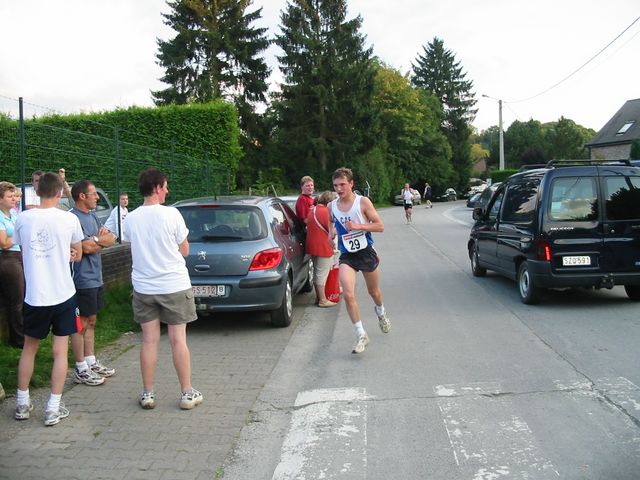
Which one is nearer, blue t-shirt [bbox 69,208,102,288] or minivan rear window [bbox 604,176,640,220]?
blue t-shirt [bbox 69,208,102,288]

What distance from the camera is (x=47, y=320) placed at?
4.68 metres

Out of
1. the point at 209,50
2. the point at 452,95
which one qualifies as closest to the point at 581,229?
the point at 209,50

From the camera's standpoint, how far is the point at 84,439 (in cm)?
433

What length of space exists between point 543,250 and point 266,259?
3.70 m

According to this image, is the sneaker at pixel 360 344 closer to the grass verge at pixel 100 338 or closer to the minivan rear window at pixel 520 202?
the grass verge at pixel 100 338

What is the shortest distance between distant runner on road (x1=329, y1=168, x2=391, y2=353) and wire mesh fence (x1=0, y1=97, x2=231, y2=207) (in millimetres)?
3689

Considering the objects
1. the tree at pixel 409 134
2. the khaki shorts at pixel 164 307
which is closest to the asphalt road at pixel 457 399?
the khaki shorts at pixel 164 307

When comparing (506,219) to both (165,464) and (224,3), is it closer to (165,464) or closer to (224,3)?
(165,464)

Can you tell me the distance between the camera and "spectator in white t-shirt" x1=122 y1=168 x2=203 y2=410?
484 centimetres

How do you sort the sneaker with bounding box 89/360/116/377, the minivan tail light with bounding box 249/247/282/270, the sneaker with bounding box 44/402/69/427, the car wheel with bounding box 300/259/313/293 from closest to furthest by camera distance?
the sneaker with bounding box 44/402/69/427
the sneaker with bounding box 89/360/116/377
the minivan tail light with bounding box 249/247/282/270
the car wheel with bounding box 300/259/313/293

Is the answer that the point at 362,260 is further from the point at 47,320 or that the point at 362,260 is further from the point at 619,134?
the point at 619,134

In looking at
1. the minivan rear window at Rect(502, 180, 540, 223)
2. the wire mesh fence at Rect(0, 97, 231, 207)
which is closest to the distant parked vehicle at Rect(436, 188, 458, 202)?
the wire mesh fence at Rect(0, 97, 231, 207)

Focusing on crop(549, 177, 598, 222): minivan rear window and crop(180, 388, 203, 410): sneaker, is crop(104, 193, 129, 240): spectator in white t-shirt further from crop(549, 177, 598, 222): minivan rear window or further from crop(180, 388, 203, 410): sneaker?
crop(549, 177, 598, 222): minivan rear window

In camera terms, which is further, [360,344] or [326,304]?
[326,304]
